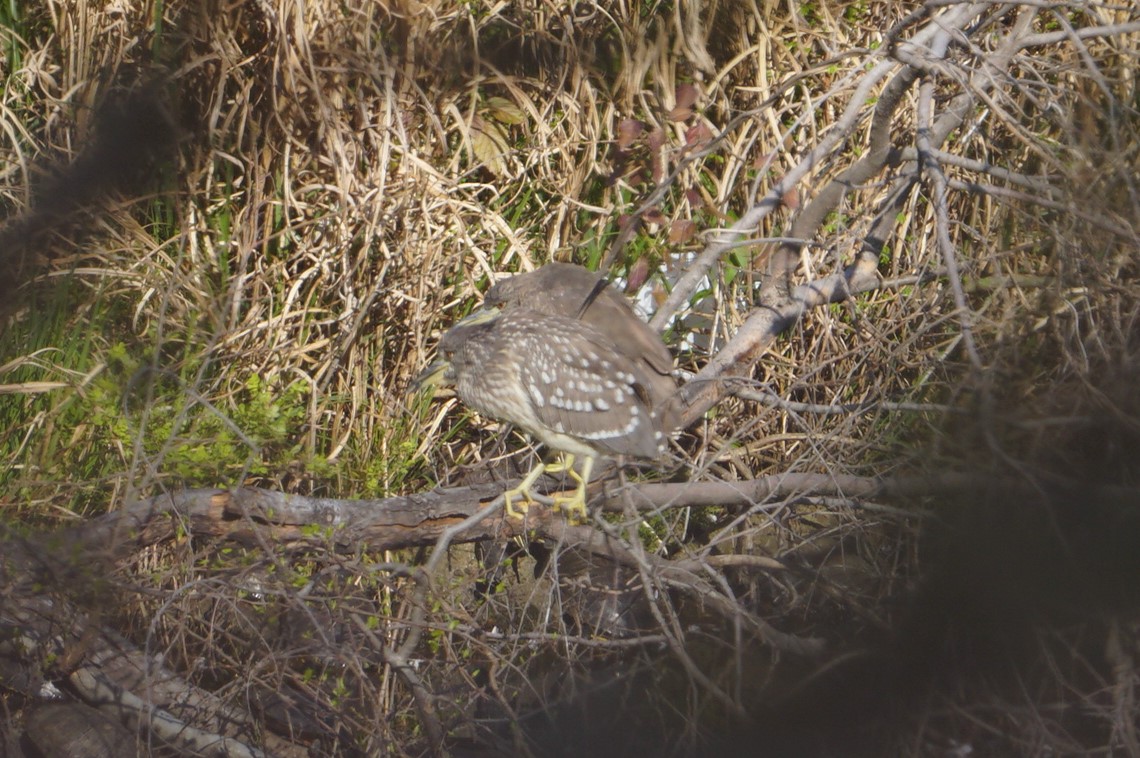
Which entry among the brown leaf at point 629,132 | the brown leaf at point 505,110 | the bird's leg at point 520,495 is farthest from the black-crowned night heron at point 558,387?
the brown leaf at point 505,110

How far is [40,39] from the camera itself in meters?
4.06

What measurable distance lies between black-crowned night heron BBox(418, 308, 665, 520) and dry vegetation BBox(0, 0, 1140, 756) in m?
0.18

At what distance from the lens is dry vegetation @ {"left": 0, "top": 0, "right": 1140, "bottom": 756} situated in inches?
98.9

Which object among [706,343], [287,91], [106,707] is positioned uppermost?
[287,91]

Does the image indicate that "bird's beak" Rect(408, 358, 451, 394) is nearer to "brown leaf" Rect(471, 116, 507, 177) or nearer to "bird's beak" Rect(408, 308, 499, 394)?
"bird's beak" Rect(408, 308, 499, 394)

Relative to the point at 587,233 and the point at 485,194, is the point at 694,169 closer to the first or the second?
the point at 587,233

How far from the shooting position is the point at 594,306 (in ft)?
11.3

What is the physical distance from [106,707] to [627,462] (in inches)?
65.7

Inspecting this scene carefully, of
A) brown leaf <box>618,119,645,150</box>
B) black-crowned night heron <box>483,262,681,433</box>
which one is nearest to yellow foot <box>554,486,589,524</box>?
black-crowned night heron <box>483,262,681,433</box>

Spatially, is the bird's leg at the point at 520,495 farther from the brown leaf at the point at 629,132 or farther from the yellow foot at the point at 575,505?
the brown leaf at the point at 629,132

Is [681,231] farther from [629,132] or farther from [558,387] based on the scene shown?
[558,387]

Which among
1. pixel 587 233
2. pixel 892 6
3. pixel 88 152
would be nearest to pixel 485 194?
pixel 587 233

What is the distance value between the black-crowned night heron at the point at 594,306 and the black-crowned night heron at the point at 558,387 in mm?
56

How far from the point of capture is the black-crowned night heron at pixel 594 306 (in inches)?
129
